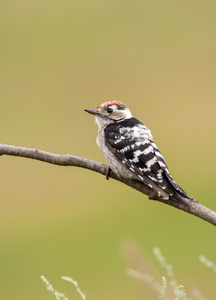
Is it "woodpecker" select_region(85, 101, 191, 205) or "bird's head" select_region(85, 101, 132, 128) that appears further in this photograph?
"bird's head" select_region(85, 101, 132, 128)

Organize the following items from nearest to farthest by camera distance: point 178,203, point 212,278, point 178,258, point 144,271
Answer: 1. point 144,271
2. point 178,203
3. point 212,278
4. point 178,258

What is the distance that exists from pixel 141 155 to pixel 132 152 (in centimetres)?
7

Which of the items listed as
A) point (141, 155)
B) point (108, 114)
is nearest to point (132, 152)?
point (141, 155)

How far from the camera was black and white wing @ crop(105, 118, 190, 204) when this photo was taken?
276 centimetres

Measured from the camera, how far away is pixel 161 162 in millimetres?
3016

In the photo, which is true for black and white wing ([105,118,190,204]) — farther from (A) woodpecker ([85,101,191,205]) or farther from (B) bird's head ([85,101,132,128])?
(B) bird's head ([85,101,132,128])

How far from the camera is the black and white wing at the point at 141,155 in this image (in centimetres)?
276

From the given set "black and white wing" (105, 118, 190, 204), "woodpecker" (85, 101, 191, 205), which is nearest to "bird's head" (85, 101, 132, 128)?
"woodpecker" (85, 101, 191, 205)

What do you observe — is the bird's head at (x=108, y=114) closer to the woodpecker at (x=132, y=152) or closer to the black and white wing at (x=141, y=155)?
the woodpecker at (x=132, y=152)

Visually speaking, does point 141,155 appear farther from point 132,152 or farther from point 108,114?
point 108,114

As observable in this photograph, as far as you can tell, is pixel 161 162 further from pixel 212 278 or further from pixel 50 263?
pixel 50 263

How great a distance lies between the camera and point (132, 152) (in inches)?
122

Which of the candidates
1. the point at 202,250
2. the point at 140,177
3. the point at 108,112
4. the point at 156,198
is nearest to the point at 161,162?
the point at 140,177

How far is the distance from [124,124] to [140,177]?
55 centimetres
